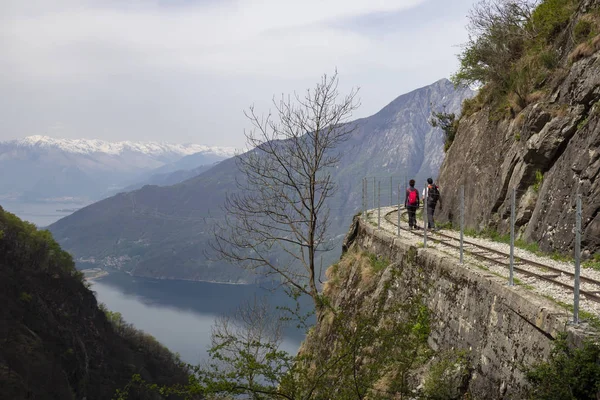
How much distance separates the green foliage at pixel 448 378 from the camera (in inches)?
330

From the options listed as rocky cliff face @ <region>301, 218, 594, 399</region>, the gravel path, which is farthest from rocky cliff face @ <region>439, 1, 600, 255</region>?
rocky cliff face @ <region>301, 218, 594, 399</region>

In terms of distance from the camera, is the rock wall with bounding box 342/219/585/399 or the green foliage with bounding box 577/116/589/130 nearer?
the rock wall with bounding box 342/219/585/399

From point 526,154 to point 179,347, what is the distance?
5412 inches

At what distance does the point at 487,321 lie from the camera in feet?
27.6

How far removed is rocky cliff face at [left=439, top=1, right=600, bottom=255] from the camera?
12141 millimetres

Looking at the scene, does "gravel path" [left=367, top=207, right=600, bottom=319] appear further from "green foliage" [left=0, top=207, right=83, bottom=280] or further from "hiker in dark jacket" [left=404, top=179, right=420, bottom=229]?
"green foliage" [left=0, top=207, right=83, bottom=280]

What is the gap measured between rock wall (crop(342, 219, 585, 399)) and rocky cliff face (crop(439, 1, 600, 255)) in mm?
3279

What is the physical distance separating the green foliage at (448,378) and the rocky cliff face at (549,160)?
4.59m

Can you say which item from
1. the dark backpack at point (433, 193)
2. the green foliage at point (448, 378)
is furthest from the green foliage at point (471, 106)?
the green foliage at point (448, 378)

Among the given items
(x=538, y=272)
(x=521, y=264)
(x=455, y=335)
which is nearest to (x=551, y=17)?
(x=521, y=264)

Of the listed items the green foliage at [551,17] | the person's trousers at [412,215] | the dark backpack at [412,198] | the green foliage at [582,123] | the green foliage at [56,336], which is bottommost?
the green foliage at [56,336]

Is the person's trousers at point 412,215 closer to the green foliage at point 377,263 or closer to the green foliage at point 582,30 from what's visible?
the green foliage at point 377,263

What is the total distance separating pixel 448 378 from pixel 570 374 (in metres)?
2.94

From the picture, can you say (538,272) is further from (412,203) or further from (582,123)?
(412,203)
